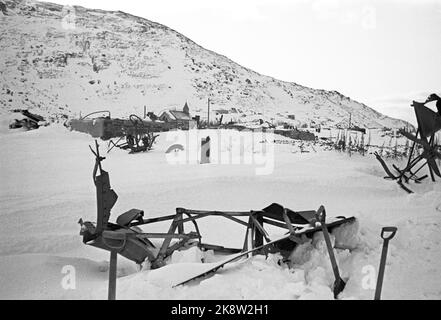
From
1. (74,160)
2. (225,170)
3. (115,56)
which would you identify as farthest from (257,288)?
(115,56)

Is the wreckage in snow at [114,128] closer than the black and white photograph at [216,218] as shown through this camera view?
No

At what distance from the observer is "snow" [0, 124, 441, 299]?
1.33 m

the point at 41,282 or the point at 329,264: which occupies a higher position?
the point at 329,264

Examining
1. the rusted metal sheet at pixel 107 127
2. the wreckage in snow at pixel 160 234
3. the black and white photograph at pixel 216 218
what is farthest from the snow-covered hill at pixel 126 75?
the wreckage in snow at pixel 160 234

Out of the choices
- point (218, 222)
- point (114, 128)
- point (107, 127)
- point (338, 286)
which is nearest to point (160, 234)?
point (338, 286)

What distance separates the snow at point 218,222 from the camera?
133 centimetres

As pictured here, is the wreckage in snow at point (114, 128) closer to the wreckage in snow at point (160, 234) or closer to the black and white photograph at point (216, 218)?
the black and white photograph at point (216, 218)

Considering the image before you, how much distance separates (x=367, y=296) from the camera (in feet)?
4.00

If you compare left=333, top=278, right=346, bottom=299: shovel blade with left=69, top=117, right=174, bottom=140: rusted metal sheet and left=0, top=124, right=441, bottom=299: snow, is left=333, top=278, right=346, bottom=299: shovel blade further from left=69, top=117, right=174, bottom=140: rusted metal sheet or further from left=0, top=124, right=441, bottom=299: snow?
left=69, top=117, right=174, bottom=140: rusted metal sheet

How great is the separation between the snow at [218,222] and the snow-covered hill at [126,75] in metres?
12.7

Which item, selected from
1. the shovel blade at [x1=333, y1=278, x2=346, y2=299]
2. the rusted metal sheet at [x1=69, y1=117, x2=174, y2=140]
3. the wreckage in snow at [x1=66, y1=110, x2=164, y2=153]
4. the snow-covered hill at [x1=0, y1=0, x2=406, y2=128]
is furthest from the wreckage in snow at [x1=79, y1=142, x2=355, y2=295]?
the snow-covered hill at [x1=0, y1=0, x2=406, y2=128]

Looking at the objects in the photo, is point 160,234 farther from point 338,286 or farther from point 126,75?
point 126,75

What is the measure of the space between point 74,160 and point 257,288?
421cm
